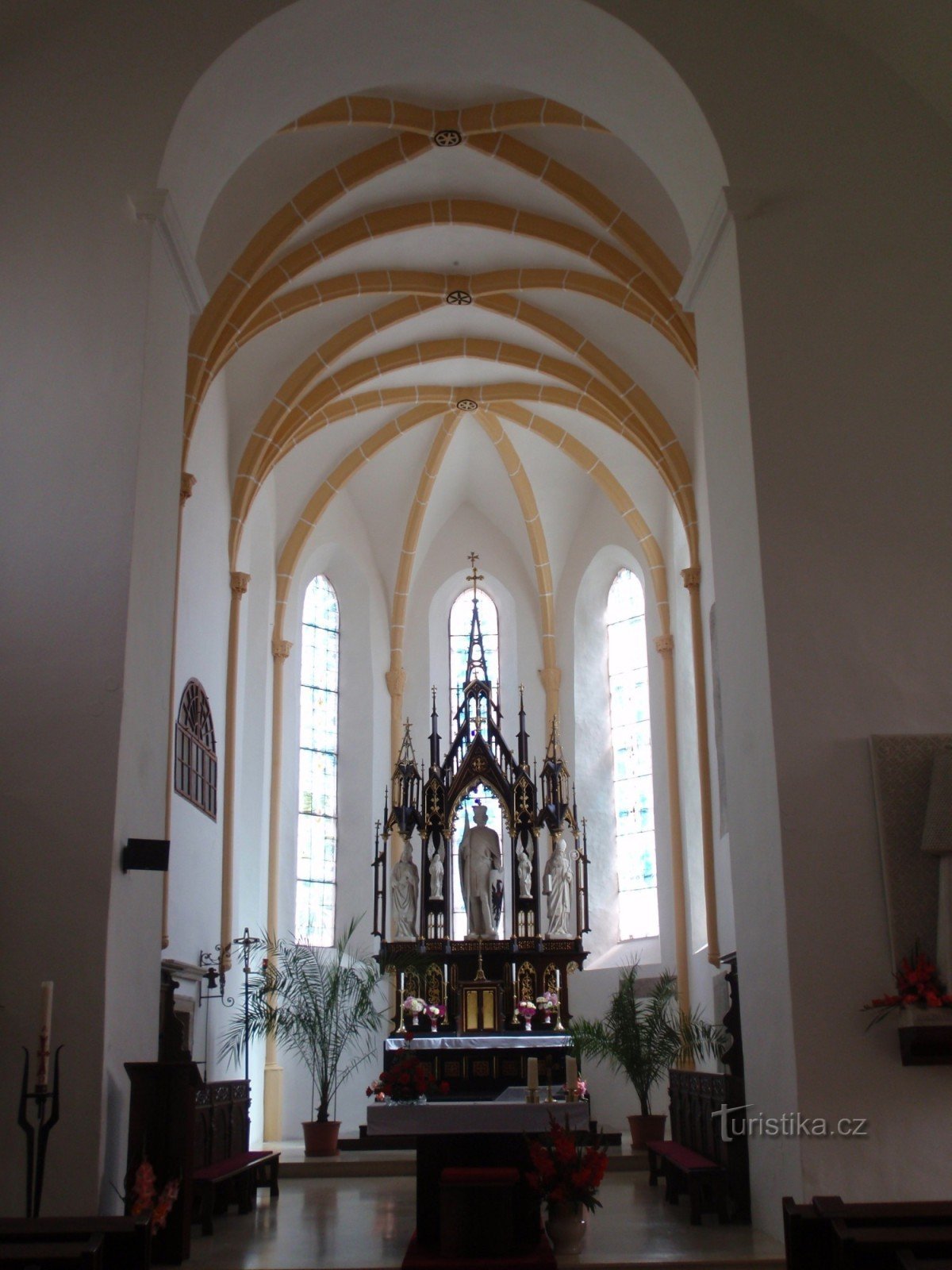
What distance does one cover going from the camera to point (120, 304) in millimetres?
7988

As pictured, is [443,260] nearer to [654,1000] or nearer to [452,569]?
[452,569]

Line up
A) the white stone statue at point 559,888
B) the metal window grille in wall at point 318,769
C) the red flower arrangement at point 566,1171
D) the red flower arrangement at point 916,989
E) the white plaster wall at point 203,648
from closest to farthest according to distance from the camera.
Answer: the red flower arrangement at point 916,989 < the red flower arrangement at point 566,1171 < the white plaster wall at point 203,648 < the white stone statue at point 559,888 < the metal window grille in wall at point 318,769

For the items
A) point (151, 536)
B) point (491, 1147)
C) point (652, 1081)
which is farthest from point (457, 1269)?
point (652, 1081)

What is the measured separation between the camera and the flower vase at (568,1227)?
723 centimetres

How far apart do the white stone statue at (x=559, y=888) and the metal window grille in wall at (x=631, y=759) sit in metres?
1.81

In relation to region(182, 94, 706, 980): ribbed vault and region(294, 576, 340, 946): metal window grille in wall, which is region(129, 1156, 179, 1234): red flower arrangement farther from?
region(294, 576, 340, 946): metal window grille in wall

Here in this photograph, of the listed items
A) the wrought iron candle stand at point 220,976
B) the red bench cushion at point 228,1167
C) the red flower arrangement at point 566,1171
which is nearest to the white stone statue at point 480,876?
the wrought iron candle stand at point 220,976

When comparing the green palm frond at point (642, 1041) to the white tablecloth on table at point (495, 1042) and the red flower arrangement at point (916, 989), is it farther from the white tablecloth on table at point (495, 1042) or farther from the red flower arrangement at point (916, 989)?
the red flower arrangement at point (916, 989)

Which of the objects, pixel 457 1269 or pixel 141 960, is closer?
pixel 457 1269

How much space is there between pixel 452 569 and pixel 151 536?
11.6m

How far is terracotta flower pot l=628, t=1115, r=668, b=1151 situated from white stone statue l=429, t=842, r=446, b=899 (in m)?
3.46

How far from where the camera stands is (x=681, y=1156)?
9391 mm

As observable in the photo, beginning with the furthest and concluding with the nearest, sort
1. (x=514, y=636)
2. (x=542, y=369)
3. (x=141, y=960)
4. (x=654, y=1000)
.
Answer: (x=514, y=636)
(x=542, y=369)
(x=654, y=1000)
(x=141, y=960)

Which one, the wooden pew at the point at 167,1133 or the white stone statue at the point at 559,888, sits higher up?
the white stone statue at the point at 559,888
